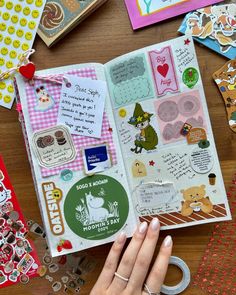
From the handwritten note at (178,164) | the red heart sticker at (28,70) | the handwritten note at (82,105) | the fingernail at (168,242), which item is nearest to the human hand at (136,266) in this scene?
the fingernail at (168,242)

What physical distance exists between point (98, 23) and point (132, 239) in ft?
1.49

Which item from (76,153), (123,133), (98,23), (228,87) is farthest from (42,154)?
(228,87)

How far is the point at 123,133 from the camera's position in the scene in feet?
2.77

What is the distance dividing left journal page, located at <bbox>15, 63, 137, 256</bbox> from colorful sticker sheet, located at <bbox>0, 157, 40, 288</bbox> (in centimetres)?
8

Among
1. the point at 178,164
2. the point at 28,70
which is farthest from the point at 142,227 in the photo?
the point at 28,70

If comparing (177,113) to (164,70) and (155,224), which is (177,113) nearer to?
(164,70)

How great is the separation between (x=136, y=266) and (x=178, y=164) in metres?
0.22

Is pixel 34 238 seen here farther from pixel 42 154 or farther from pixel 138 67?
pixel 138 67

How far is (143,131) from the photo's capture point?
84cm

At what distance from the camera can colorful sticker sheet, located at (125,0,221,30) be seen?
0.84 m

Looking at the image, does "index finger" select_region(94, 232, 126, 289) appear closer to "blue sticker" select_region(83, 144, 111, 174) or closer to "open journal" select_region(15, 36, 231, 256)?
"open journal" select_region(15, 36, 231, 256)

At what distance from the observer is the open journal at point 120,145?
827mm

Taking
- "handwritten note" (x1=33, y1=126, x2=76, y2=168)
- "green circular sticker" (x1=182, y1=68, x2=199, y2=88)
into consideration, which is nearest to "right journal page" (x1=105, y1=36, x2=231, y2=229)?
"green circular sticker" (x1=182, y1=68, x2=199, y2=88)

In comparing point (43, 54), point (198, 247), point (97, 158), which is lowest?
point (198, 247)
